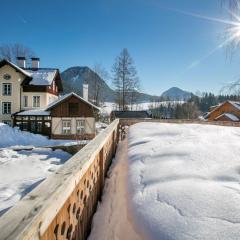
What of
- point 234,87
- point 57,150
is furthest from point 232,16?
point 57,150

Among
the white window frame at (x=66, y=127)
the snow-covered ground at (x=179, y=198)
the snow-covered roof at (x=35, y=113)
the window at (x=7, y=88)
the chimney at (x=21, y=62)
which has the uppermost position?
the chimney at (x=21, y=62)

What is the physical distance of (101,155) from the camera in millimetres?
3160

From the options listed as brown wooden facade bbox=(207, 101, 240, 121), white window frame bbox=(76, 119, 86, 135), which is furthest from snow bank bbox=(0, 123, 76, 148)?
brown wooden facade bbox=(207, 101, 240, 121)

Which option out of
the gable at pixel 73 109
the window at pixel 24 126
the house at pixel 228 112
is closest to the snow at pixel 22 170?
the gable at pixel 73 109

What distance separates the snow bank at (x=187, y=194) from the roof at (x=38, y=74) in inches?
962

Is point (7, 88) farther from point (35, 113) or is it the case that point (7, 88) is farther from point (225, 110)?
point (225, 110)

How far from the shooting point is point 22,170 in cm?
1014

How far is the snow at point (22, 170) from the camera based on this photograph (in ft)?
22.0

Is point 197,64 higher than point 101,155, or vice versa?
point 197,64

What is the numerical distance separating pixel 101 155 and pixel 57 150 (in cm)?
1199

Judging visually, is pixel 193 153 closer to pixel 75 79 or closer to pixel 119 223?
pixel 119 223

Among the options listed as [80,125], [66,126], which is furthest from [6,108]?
[80,125]

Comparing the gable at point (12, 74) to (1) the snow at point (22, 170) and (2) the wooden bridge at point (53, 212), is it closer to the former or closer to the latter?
(1) the snow at point (22, 170)

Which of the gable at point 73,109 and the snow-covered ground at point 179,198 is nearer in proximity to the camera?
the snow-covered ground at point 179,198
